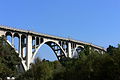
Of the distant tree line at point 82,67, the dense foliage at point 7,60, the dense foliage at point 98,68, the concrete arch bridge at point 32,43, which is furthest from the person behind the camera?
the concrete arch bridge at point 32,43

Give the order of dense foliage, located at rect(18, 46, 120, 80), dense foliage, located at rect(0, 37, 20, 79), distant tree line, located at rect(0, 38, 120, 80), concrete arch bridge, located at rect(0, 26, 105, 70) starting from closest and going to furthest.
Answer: dense foliage, located at rect(18, 46, 120, 80), distant tree line, located at rect(0, 38, 120, 80), dense foliage, located at rect(0, 37, 20, 79), concrete arch bridge, located at rect(0, 26, 105, 70)

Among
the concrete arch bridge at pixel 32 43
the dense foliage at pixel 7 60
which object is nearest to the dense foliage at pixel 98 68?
the dense foliage at pixel 7 60

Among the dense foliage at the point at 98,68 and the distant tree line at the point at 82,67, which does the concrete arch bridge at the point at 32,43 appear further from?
the dense foliage at the point at 98,68

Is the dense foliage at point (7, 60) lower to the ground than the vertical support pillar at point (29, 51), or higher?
lower

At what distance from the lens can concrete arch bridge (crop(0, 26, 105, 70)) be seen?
233 feet

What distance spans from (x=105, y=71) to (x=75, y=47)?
63.2 meters

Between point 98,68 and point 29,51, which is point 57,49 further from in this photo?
point 98,68

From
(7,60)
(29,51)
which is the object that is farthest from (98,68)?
(29,51)

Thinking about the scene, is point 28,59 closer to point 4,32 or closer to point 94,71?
point 4,32

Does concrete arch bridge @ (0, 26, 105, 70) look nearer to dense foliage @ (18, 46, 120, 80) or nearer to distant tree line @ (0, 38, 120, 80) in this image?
distant tree line @ (0, 38, 120, 80)

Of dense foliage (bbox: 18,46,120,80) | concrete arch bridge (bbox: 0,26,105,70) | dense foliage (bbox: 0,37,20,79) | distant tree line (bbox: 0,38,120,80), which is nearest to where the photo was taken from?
dense foliage (bbox: 18,46,120,80)

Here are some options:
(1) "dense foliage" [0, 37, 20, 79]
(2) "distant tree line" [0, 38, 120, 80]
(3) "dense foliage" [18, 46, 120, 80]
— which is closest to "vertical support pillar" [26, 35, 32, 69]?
(2) "distant tree line" [0, 38, 120, 80]

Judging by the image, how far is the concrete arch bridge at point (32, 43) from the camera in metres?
71.0

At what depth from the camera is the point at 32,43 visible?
7650 cm
